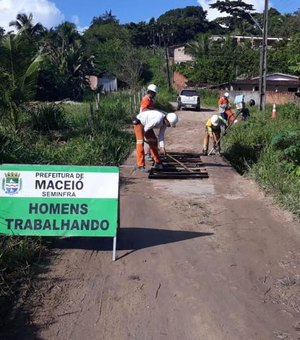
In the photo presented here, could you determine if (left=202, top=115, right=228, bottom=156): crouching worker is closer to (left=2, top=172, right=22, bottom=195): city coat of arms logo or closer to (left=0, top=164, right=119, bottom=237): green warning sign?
(left=0, top=164, right=119, bottom=237): green warning sign

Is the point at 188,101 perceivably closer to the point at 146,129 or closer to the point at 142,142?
the point at 146,129

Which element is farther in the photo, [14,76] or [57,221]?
[14,76]

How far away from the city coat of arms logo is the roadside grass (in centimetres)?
418

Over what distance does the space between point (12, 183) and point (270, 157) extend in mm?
7642

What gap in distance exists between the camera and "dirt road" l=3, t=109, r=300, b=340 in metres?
4.57

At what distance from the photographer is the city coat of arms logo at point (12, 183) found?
240 inches

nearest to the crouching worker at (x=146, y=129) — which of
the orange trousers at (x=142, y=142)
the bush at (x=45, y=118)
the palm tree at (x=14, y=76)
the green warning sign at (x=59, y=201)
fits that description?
the orange trousers at (x=142, y=142)

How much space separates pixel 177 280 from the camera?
18.1ft

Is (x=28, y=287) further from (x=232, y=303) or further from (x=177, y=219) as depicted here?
(x=177, y=219)

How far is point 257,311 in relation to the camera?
4.89 meters

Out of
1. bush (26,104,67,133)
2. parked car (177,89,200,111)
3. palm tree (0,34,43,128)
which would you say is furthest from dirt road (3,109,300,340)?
parked car (177,89,200,111)

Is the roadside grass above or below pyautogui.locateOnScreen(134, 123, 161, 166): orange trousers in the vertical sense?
below

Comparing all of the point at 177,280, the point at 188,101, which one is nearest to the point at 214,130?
the point at 177,280

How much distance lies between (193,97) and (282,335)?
3659cm
